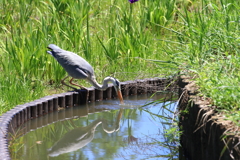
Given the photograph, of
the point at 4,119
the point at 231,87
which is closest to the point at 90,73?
the point at 4,119

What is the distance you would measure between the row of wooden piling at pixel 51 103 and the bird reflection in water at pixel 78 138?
22.3 inches

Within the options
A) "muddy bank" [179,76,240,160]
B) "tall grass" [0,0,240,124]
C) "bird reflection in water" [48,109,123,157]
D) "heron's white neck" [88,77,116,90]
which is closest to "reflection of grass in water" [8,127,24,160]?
"bird reflection in water" [48,109,123,157]

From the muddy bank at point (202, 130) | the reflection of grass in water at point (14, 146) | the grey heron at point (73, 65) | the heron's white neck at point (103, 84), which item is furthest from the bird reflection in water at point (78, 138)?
the muddy bank at point (202, 130)

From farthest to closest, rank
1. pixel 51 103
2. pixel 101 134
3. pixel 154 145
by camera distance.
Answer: pixel 51 103
pixel 101 134
pixel 154 145

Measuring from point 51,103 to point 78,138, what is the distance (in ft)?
3.67

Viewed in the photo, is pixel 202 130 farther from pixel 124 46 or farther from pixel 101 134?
pixel 124 46

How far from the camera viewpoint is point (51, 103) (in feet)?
22.3

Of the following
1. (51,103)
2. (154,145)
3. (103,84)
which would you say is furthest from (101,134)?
(103,84)

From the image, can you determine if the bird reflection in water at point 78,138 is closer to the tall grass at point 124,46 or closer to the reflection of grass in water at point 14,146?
the reflection of grass in water at point 14,146

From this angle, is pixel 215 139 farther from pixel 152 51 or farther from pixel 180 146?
pixel 152 51

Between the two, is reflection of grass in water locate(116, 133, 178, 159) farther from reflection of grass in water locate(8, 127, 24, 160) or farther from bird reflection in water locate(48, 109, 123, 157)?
reflection of grass in water locate(8, 127, 24, 160)

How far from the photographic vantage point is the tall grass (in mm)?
4860

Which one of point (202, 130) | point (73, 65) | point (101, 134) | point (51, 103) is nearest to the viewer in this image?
point (202, 130)

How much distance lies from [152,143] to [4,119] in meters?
1.73
